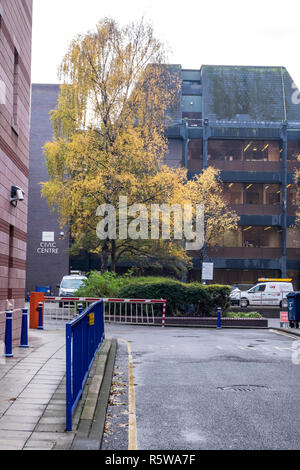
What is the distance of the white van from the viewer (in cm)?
4262

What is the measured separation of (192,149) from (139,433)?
5094 centimetres

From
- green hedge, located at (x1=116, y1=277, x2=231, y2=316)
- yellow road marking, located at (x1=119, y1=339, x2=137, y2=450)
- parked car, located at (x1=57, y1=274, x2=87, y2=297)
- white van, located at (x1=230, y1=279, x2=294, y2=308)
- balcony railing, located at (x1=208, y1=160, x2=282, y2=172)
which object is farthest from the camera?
balcony railing, located at (x1=208, y1=160, x2=282, y2=172)

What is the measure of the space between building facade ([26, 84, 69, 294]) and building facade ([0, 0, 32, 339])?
35594 mm

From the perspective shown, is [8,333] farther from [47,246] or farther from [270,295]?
[47,246]

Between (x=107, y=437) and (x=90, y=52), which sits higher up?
(x=90, y=52)

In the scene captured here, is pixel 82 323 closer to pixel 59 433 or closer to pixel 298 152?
pixel 59 433

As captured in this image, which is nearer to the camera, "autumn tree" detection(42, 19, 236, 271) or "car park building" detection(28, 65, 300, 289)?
"autumn tree" detection(42, 19, 236, 271)

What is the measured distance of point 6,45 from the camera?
536 inches

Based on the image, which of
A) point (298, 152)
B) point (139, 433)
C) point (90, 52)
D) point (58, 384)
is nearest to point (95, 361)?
point (58, 384)

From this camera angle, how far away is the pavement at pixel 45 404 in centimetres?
589

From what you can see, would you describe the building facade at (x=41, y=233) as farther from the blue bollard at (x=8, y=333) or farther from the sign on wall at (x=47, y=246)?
the blue bollard at (x=8, y=333)

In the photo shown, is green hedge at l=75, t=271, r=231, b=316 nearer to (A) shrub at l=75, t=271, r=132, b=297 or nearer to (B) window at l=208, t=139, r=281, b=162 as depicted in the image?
(A) shrub at l=75, t=271, r=132, b=297

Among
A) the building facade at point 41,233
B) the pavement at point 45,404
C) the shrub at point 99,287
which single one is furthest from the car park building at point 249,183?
the pavement at point 45,404

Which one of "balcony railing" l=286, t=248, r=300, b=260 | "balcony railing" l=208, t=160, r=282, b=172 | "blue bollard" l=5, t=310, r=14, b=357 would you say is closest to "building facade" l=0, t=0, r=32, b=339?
A: "blue bollard" l=5, t=310, r=14, b=357
